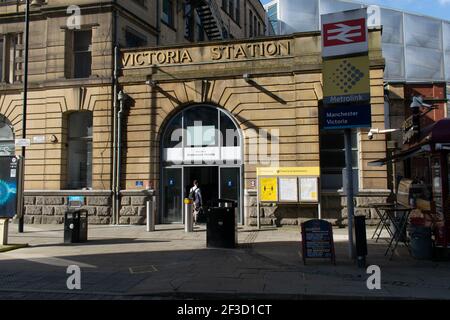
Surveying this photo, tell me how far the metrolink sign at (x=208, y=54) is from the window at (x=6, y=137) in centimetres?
638

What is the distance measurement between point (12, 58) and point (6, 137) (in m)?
3.73

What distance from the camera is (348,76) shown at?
10.2 metres

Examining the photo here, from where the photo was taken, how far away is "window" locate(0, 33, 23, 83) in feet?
65.6

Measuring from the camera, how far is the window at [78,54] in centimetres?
1922

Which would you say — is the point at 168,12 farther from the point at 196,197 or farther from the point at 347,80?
the point at 347,80

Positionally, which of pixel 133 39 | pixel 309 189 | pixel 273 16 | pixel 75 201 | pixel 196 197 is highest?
pixel 273 16

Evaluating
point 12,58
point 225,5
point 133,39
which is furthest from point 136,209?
point 225,5

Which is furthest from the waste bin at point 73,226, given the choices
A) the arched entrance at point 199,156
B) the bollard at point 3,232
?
the arched entrance at point 199,156

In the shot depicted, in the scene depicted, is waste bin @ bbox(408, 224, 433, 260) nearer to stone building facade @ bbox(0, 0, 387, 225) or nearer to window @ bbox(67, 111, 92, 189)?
stone building facade @ bbox(0, 0, 387, 225)

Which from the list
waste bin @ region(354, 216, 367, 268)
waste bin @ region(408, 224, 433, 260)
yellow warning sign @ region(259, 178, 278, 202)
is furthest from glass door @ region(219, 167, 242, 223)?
waste bin @ region(354, 216, 367, 268)
